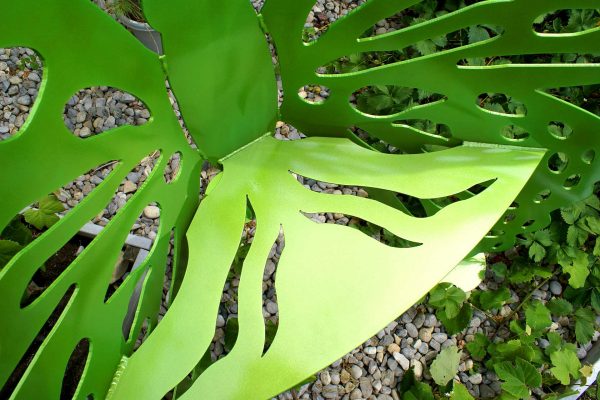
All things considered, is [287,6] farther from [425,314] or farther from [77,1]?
[425,314]

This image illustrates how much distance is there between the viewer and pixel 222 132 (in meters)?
1.20

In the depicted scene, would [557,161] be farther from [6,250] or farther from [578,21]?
[6,250]

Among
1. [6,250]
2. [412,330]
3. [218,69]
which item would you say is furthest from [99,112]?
[412,330]

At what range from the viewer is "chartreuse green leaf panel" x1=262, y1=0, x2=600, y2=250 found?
1.02 meters

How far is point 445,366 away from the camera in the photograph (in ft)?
5.56

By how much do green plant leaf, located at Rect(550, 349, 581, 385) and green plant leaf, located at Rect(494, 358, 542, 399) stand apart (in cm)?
9

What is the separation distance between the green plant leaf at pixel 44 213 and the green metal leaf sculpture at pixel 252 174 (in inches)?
14.6

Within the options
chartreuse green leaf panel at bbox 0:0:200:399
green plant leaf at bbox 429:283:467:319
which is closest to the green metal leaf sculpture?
chartreuse green leaf panel at bbox 0:0:200:399

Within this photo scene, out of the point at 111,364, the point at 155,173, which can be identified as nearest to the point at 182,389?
the point at 111,364

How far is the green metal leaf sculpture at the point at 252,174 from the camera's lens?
0.86 m

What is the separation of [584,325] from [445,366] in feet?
1.59

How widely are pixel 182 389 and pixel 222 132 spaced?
697 mm

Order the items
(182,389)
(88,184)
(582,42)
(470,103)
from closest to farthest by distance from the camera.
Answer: (582,42)
(470,103)
(182,389)
(88,184)

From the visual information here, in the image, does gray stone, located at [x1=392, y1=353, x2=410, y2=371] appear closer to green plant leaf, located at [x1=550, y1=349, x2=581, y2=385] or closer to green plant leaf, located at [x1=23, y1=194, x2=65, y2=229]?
green plant leaf, located at [x1=550, y1=349, x2=581, y2=385]
